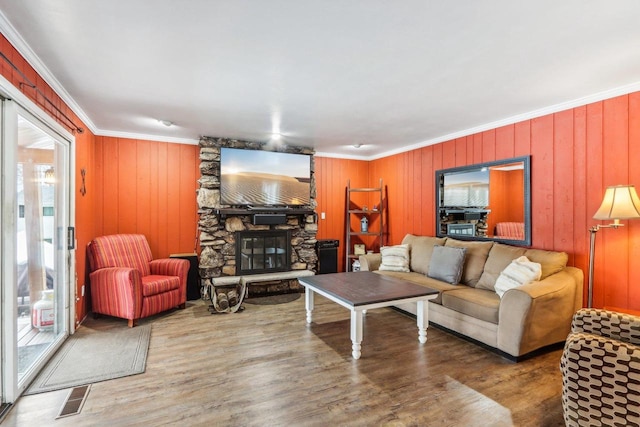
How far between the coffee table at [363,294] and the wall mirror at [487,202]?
4.76 feet

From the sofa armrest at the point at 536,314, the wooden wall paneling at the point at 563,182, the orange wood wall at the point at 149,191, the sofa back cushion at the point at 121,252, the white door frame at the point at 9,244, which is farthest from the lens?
the orange wood wall at the point at 149,191

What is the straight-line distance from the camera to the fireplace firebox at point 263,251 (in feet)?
16.4

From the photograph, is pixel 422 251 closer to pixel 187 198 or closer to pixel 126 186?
pixel 187 198

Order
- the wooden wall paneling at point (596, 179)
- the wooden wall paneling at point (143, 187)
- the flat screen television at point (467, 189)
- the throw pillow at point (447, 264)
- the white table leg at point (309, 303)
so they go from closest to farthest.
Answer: the wooden wall paneling at point (596, 179), the white table leg at point (309, 303), the throw pillow at point (447, 264), the flat screen television at point (467, 189), the wooden wall paneling at point (143, 187)

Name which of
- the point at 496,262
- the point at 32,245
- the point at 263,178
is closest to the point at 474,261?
the point at 496,262

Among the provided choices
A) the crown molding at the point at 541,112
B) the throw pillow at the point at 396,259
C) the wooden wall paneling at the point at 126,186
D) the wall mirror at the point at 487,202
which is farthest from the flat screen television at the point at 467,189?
the wooden wall paneling at the point at 126,186

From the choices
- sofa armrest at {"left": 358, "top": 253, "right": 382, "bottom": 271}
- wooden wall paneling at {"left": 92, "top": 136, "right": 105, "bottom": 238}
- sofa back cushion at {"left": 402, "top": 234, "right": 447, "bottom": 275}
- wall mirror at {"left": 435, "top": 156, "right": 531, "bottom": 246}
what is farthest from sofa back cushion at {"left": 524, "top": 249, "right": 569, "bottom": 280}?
wooden wall paneling at {"left": 92, "top": 136, "right": 105, "bottom": 238}

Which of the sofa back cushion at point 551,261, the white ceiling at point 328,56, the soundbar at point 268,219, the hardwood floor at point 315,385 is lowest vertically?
the hardwood floor at point 315,385

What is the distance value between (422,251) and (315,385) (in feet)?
8.84

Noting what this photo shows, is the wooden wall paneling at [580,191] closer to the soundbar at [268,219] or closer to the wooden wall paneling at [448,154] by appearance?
the wooden wall paneling at [448,154]

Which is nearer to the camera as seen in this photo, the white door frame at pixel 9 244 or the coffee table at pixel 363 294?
the white door frame at pixel 9 244

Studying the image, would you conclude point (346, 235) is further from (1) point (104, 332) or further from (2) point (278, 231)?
(1) point (104, 332)

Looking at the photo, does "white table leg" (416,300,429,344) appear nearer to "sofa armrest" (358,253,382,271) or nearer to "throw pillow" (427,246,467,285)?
"throw pillow" (427,246,467,285)

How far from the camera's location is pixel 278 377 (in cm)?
250
